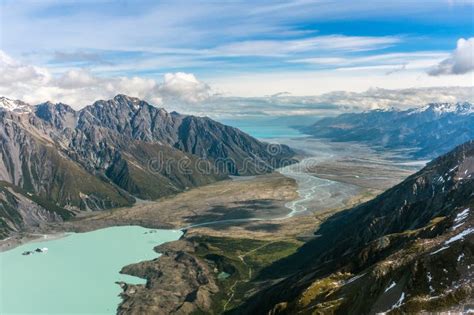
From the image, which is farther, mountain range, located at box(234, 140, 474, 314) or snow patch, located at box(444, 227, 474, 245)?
snow patch, located at box(444, 227, 474, 245)

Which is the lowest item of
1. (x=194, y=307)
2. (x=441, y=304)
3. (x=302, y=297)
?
(x=194, y=307)

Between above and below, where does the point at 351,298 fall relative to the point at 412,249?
below

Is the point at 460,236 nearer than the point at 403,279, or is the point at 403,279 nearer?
the point at 403,279

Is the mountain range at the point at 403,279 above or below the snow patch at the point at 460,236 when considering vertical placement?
below

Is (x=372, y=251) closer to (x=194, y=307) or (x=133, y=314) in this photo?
(x=194, y=307)

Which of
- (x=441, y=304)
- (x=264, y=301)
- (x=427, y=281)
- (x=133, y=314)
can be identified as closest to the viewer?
(x=441, y=304)

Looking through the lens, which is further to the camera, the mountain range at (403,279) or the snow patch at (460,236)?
the snow patch at (460,236)

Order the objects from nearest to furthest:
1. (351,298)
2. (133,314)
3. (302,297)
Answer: (351,298), (302,297), (133,314)

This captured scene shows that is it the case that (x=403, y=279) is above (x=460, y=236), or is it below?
below

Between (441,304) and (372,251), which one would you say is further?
(372,251)

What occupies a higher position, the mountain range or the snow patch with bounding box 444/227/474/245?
the snow patch with bounding box 444/227/474/245

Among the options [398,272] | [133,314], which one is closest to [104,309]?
[133,314]
